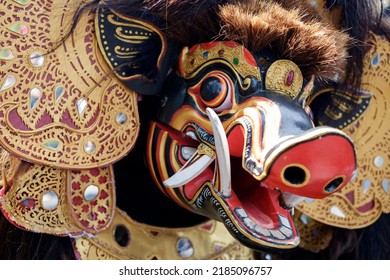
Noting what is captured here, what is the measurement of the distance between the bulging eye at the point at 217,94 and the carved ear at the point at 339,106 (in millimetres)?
418

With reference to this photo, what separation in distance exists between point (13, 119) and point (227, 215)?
470 millimetres

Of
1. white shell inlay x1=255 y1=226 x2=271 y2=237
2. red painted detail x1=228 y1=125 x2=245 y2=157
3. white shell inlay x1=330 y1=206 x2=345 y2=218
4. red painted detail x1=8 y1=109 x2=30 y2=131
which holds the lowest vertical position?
white shell inlay x1=330 y1=206 x2=345 y2=218

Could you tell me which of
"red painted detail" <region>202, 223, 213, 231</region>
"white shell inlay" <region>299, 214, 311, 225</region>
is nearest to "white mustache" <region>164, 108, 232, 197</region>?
"red painted detail" <region>202, 223, 213, 231</region>

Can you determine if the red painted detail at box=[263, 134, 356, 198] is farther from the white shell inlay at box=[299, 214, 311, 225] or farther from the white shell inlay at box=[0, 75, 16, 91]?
the white shell inlay at box=[299, 214, 311, 225]

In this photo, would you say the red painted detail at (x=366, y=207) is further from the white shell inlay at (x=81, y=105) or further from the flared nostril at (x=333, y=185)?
the white shell inlay at (x=81, y=105)

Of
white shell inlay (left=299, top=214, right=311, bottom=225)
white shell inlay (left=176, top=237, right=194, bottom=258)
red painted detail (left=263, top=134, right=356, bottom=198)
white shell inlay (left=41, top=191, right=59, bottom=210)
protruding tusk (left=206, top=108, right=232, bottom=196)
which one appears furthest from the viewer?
white shell inlay (left=299, top=214, right=311, bottom=225)

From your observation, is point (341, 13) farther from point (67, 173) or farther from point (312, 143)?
point (67, 173)

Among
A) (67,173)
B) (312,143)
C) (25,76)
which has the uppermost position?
(312,143)

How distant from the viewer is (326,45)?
6.19 ft

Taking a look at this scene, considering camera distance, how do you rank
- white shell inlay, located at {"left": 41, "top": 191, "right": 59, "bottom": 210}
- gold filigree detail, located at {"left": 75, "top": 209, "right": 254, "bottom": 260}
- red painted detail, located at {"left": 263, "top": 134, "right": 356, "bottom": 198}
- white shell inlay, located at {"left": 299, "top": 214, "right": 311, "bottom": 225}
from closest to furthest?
red painted detail, located at {"left": 263, "top": 134, "right": 356, "bottom": 198}
white shell inlay, located at {"left": 41, "top": 191, "right": 59, "bottom": 210}
gold filigree detail, located at {"left": 75, "top": 209, "right": 254, "bottom": 260}
white shell inlay, located at {"left": 299, "top": 214, "right": 311, "bottom": 225}

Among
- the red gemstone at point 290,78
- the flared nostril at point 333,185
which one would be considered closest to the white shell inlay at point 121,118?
the red gemstone at point 290,78

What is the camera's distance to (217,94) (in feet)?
6.10

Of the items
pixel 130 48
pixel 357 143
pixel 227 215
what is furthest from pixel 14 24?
pixel 357 143

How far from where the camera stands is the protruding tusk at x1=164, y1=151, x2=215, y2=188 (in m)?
1.85
